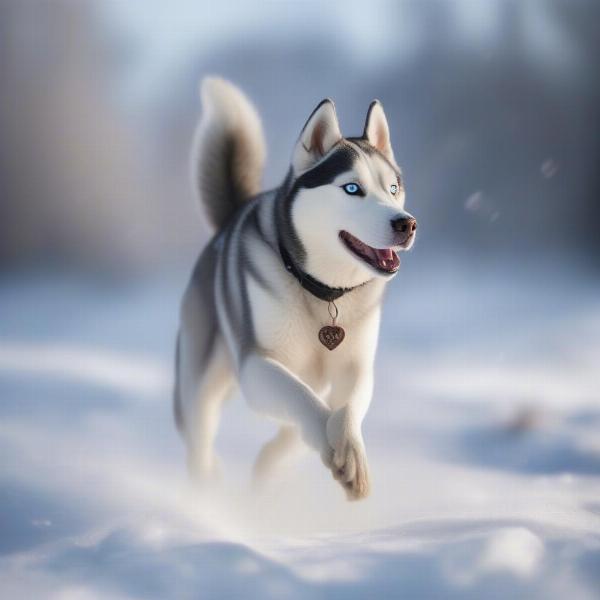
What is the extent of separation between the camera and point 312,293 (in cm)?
200

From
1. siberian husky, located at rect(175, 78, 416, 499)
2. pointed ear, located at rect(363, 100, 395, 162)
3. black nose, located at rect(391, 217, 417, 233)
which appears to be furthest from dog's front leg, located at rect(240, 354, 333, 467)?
pointed ear, located at rect(363, 100, 395, 162)

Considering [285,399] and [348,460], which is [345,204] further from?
[348,460]

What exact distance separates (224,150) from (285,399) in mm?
945

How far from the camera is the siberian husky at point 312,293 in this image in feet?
5.90

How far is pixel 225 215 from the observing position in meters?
2.49

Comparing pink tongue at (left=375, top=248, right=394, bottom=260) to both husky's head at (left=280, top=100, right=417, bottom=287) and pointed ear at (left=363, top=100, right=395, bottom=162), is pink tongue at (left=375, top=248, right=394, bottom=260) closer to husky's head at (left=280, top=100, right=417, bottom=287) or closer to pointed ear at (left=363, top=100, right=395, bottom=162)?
husky's head at (left=280, top=100, right=417, bottom=287)

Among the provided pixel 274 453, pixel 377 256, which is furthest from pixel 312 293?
pixel 274 453

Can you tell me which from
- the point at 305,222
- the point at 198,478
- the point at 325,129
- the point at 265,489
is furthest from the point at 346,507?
the point at 325,129

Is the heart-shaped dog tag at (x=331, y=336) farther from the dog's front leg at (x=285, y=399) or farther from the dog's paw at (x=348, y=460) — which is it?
the dog's paw at (x=348, y=460)

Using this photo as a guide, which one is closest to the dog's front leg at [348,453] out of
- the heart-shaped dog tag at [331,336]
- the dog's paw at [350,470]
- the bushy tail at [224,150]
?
the dog's paw at [350,470]

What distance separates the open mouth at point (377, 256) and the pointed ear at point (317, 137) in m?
0.24

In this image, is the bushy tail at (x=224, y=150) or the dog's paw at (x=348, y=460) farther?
the bushy tail at (x=224, y=150)

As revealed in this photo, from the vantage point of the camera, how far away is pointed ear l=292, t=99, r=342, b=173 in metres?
1.90

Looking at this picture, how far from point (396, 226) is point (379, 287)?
0.36 meters
